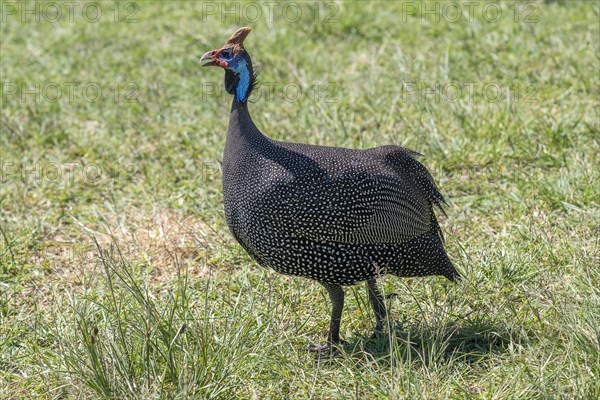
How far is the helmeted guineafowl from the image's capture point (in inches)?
150

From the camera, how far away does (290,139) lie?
19.7 ft

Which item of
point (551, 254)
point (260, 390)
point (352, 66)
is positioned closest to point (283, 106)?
point (352, 66)

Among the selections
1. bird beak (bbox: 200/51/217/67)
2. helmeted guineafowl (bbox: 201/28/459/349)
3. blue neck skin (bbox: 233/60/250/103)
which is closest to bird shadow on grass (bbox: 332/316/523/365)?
helmeted guineafowl (bbox: 201/28/459/349)

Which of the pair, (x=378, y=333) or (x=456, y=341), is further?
(x=378, y=333)

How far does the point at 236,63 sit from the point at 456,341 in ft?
5.33

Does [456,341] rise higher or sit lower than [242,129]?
lower

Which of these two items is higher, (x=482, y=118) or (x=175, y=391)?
(x=482, y=118)

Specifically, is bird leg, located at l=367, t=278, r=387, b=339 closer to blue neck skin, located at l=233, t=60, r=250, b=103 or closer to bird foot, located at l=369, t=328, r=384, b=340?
bird foot, located at l=369, t=328, r=384, b=340

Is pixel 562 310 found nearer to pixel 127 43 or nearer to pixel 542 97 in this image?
pixel 542 97

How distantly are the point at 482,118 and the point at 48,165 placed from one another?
299cm

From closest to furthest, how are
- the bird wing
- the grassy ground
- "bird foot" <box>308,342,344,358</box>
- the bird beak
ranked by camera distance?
the grassy ground, the bird wing, "bird foot" <box>308,342,344,358</box>, the bird beak

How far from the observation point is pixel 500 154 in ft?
18.4

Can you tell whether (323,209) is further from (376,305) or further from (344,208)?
(376,305)

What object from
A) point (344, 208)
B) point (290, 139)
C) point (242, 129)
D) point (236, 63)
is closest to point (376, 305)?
point (344, 208)
